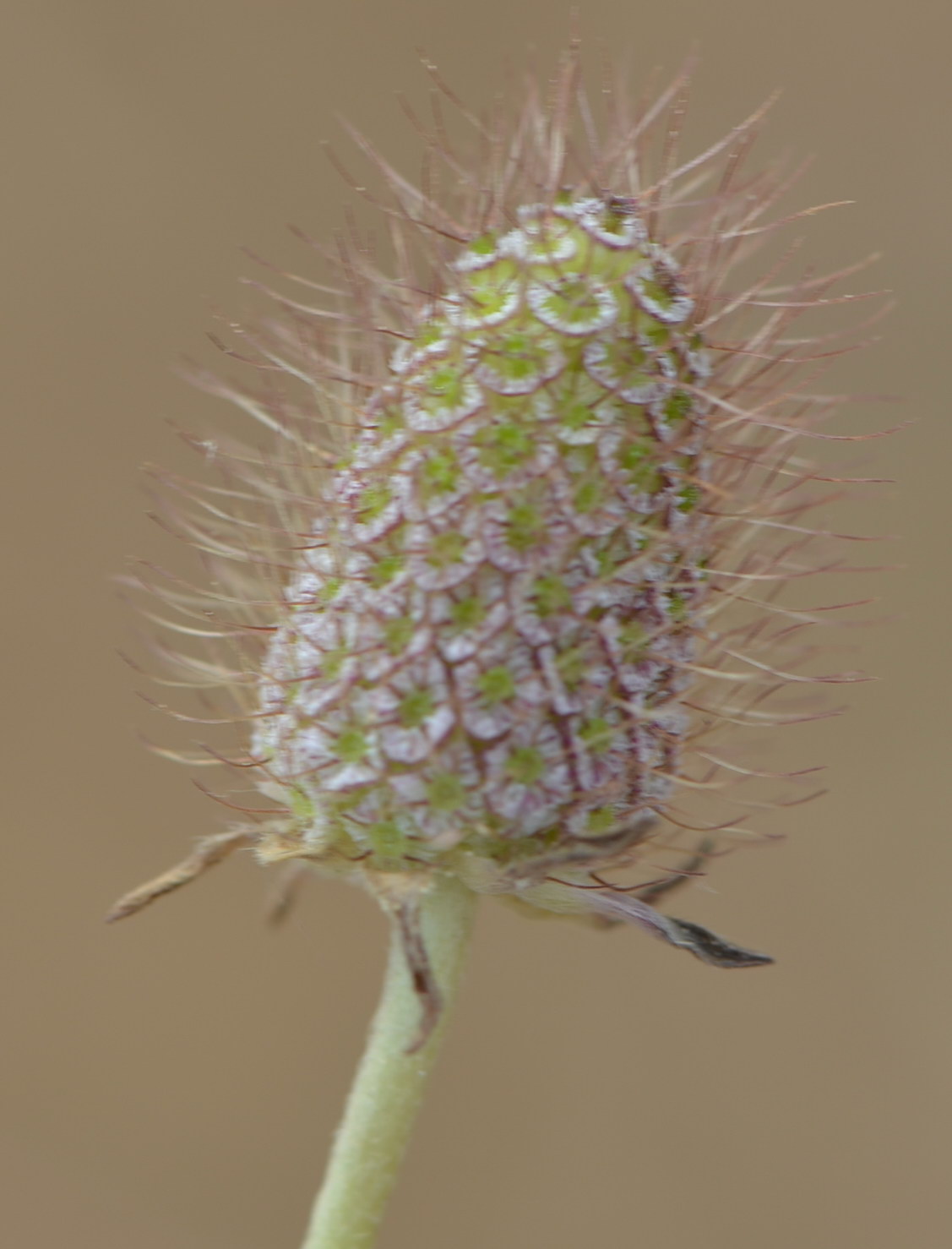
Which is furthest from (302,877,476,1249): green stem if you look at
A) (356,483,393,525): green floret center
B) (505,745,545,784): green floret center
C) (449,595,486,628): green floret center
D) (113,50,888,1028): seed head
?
(356,483,393,525): green floret center

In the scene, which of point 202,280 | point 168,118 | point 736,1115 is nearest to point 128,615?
point 202,280

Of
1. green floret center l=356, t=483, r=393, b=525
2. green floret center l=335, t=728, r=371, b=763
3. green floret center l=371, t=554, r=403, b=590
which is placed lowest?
green floret center l=335, t=728, r=371, b=763

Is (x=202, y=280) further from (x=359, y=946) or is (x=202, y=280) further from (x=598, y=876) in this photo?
(x=598, y=876)

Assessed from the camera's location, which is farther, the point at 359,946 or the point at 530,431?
the point at 359,946

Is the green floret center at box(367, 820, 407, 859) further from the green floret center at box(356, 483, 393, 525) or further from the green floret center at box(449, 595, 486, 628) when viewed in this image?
the green floret center at box(356, 483, 393, 525)

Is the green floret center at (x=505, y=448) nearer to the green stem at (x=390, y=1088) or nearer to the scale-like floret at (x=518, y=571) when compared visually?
the scale-like floret at (x=518, y=571)

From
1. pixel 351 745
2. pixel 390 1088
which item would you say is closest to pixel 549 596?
pixel 351 745

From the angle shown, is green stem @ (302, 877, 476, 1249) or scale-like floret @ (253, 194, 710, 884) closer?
scale-like floret @ (253, 194, 710, 884)
